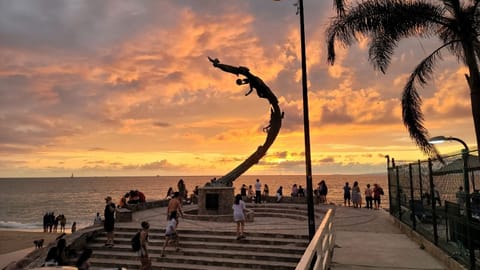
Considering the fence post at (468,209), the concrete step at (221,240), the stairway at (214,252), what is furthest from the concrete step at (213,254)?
the fence post at (468,209)

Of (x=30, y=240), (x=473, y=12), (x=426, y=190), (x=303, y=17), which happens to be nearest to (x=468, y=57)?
(x=473, y=12)

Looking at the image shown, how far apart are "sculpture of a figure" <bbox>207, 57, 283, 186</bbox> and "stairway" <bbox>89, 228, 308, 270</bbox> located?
6.29 meters

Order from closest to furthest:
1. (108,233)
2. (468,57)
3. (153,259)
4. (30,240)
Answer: (468,57) < (153,259) < (108,233) < (30,240)

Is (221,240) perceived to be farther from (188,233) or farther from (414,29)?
(414,29)

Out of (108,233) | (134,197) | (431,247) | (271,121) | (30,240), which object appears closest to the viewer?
(431,247)

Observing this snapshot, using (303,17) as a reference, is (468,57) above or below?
below

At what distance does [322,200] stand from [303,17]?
19.6m

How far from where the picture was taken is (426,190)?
39.9 feet

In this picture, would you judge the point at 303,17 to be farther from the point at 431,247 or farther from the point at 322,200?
the point at 322,200

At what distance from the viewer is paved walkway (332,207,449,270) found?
9.73 meters

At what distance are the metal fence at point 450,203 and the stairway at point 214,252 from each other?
4.10m

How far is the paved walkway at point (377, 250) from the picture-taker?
383 inches

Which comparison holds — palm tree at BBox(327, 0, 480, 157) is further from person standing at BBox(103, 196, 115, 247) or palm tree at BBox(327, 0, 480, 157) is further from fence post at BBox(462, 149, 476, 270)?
person standing at BBox(103, 196, 115, 247)

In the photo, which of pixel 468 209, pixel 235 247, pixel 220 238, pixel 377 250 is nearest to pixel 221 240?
pixel 220 238
